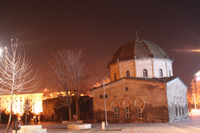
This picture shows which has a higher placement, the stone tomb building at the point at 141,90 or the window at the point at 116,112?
the stone tomb building at the point at 141,90

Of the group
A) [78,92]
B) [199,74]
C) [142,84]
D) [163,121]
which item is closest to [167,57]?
[142,84]

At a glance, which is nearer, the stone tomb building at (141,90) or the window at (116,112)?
the stone tomb building at (141,90)

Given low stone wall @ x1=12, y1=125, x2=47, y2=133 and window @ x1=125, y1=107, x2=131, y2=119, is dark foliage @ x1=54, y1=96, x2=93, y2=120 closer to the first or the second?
window @ x1=125, y1=107, x2=131, y2=119

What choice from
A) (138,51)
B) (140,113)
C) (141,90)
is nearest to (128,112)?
(140,113)

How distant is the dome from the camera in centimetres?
4369

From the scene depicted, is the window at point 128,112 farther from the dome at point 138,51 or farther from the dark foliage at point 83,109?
the dark foliage at point 83,109

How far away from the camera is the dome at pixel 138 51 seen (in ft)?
143

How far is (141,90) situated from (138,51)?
10.2 m

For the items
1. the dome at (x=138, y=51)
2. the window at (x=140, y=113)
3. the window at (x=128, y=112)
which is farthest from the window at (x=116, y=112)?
the dome at (x=138, y=51)

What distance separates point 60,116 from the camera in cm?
5894

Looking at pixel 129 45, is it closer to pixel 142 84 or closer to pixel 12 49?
pixel 142 84

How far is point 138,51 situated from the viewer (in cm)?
4441

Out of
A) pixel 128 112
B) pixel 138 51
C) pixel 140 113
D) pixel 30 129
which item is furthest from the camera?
pixel 138 51

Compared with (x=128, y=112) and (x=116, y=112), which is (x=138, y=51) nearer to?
(x=128, y=112)
